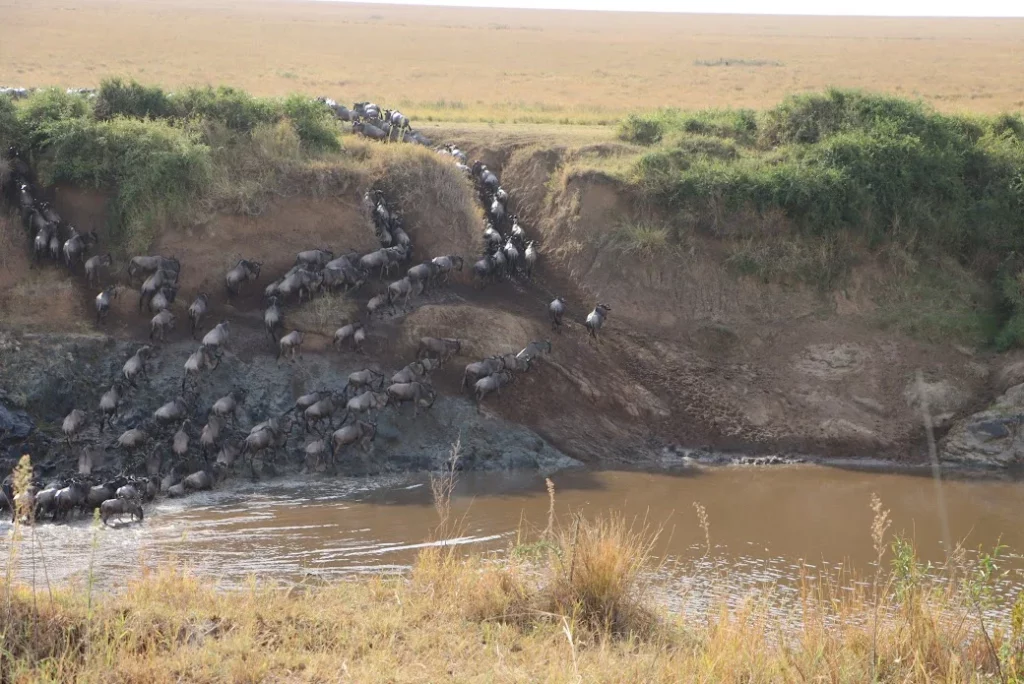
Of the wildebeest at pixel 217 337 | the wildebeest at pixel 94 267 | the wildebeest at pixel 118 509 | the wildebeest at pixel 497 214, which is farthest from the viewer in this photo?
the wildebeest at pixel 497 214

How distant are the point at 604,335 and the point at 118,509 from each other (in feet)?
25.8

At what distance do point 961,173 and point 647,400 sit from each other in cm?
754

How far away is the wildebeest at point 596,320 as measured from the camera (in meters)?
16.8

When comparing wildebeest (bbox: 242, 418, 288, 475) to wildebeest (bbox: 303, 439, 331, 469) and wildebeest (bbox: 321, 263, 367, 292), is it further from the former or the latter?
wildebeest (bbox: 321, 263, 367, 292)

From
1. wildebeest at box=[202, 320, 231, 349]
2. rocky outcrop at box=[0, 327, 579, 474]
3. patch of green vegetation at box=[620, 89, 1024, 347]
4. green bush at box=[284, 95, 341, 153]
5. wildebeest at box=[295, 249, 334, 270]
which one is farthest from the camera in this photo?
patch of green vegetation at box=[620, 89, 1024, 347]

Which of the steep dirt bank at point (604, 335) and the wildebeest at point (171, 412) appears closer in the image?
the wildebeest at point (171, 412)

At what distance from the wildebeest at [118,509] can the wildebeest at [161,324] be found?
380 centimetres

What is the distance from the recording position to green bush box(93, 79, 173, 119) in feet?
60.3

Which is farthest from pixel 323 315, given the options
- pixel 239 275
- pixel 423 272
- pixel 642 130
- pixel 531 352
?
pixel 642 130

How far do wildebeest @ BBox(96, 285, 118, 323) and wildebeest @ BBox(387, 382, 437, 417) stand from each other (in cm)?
391

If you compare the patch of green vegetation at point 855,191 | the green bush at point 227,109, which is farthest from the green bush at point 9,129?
the patch of green vegetation at point 855,191

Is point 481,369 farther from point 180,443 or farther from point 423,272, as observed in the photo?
point 180,443

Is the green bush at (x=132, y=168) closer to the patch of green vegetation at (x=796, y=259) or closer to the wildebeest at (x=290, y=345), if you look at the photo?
the wildebeest at (x=290, y=345)

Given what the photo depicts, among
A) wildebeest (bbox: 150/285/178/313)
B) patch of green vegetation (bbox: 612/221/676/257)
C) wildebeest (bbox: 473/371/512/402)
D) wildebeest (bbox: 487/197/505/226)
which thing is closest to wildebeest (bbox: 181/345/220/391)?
wildebeest (bbox: 150/285/178/313)
